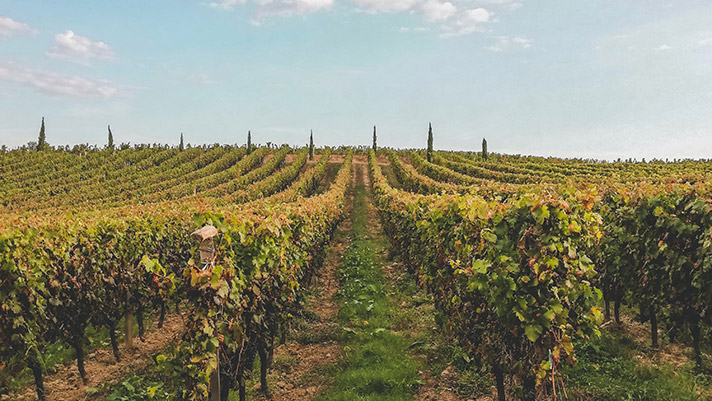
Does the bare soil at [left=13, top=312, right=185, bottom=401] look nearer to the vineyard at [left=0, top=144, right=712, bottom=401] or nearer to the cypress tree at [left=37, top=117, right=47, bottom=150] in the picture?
the vineyard at [left=0, top=144, right=712, bottom=401]

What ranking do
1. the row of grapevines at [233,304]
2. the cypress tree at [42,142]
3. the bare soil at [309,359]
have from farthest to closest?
the cypress tree at [42,142], the bare soil at [309,359], the row of grapevines at [233,304]

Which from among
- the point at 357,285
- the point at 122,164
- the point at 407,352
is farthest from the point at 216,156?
the point at 407,352

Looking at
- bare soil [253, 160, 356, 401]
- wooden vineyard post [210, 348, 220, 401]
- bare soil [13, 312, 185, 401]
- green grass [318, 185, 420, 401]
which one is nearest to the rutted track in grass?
green grass [318, 185, 420, 401]

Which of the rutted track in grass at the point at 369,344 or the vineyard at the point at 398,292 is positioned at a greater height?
the vineyard at the point at 398,292

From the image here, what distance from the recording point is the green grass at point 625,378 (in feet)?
20.1

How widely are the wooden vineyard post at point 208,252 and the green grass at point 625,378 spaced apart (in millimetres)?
4738

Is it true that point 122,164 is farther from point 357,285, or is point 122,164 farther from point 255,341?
point 255,341

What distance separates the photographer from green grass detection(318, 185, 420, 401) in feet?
22.1

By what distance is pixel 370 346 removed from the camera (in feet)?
27.2

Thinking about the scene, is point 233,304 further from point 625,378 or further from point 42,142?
point 42,142

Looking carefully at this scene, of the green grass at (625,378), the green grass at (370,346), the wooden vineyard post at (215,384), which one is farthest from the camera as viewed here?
the green grass at (370,346)

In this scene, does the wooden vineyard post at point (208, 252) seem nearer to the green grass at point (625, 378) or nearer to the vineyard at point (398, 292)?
the vineyard at point (398, 292)

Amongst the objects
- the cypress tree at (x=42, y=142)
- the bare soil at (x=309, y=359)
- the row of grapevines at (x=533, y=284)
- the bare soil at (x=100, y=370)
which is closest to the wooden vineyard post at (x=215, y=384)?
the bare soil at (x=100, y=370)

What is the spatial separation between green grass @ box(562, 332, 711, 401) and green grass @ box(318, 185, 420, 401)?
2.47 m
